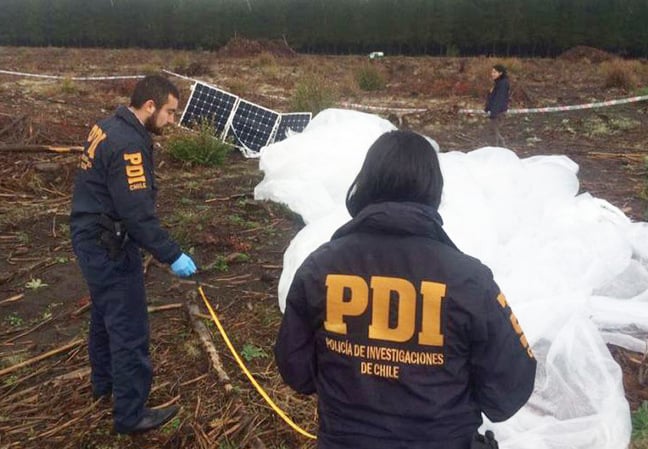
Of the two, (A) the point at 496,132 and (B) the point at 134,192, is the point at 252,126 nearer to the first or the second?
(A) the point at 496,132

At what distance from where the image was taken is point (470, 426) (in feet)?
5.56

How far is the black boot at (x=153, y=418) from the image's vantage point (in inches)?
120

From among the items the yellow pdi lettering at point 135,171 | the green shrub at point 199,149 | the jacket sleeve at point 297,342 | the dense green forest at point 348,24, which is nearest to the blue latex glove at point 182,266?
the yellow pdi lettering at point 135,171

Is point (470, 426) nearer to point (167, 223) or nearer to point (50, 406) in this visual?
point (50, 406)

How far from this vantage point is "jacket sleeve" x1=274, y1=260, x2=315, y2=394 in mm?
1719

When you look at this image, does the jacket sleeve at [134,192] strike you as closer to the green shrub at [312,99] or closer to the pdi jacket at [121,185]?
the pdi jacket at [121,185]

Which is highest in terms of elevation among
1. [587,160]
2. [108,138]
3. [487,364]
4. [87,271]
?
[108,138]

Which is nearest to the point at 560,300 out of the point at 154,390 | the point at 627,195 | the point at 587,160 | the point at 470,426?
the point at 470,426

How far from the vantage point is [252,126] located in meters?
8.72

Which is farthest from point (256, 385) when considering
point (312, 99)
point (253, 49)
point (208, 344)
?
point (253, 49)

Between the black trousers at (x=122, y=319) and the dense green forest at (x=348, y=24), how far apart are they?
2782 centimetres

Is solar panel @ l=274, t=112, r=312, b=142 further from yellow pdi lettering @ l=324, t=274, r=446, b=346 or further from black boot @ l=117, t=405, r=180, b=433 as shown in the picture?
yellow pdi lettering @ l=324, t=274, r=446, b=346

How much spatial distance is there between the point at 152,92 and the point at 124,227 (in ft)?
2.04

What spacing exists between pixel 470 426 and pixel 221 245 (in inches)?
157
